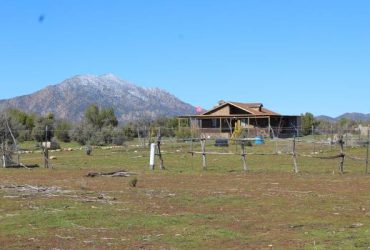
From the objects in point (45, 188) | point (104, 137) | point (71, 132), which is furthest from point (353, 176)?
point (71, 132)

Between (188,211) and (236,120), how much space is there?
222 ft

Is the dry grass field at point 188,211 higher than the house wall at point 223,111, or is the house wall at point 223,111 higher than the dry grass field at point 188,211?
the house wall at point 223,111

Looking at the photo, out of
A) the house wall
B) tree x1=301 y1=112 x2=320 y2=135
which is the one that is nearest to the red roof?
the house wall

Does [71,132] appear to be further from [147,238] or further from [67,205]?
[147,238]

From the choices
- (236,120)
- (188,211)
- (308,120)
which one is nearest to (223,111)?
(236,120)

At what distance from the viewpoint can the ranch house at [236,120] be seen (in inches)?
3209

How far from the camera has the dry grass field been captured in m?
12.7

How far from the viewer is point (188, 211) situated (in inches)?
683

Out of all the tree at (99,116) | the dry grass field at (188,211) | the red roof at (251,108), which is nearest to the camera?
the dry grass field at (188,211)

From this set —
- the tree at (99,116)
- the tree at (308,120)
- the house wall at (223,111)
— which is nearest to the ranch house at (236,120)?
the house wall at (223,111)

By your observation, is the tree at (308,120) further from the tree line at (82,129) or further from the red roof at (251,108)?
the tree line at (82,129)

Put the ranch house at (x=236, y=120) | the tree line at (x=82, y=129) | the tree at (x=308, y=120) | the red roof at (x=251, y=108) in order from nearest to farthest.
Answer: the tree line at (x=82, y=129)
the ranch house at (x=236, y=120)
the red roof at (x=251, y=108)
the tree at (x=308, y=120)

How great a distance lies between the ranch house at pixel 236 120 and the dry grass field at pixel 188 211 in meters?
51.1

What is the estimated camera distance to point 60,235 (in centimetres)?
1338
